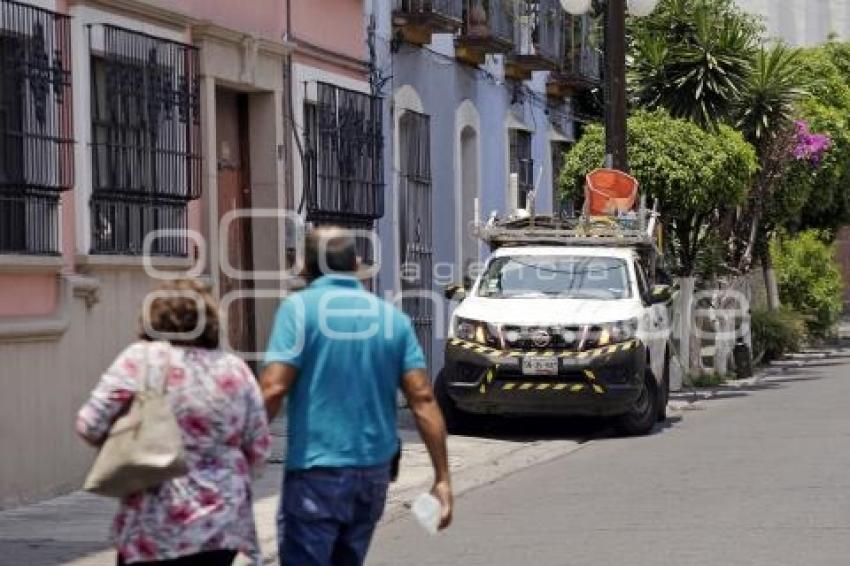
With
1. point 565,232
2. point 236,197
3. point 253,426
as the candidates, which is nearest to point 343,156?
point 236,197

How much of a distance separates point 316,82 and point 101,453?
13461 millimetres

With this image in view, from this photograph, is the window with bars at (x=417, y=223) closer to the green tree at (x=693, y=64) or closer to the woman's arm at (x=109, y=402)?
the green tree at (x=693, y=64)

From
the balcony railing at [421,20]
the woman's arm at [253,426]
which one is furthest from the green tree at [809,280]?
the woman's arm at [253,426]

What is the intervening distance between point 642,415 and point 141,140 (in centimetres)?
619

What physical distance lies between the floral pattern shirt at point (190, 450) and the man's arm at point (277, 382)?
1.35 ft

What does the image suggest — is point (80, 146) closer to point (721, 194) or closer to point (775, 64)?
point (721, 194)

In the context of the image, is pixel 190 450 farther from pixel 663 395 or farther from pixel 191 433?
pixel 663 395

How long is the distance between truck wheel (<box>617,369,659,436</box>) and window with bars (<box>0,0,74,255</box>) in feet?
23.0

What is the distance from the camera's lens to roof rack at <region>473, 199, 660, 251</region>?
2053 centimetres

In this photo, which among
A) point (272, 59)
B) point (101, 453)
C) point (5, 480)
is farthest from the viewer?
point (272, 59)

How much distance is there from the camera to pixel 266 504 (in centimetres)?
1368

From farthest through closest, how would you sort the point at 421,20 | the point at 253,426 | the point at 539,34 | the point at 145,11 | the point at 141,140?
the point at 539,34, the point at 421,20, the point at 145,11, the point at 141,140, the point at 253,426

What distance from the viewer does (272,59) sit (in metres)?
18.8

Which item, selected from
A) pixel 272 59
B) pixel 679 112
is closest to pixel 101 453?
pixel 272 59
